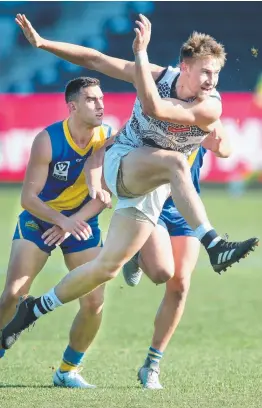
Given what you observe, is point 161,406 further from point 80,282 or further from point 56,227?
point 56,227

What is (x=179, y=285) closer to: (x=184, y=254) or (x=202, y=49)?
(x=184, y=254)

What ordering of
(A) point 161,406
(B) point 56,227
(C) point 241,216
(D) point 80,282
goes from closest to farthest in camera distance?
1. (A) point 161,406
2. (D) point 80,282
3. (B) point 56,227
4. (C) point 241,216

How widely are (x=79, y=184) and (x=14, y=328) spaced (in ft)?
3.74

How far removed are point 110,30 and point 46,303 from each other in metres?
17.4

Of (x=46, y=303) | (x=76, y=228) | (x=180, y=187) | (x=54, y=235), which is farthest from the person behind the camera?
(x=54, y=235)

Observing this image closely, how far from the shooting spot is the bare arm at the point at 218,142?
6281mm

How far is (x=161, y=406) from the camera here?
549 centimetres

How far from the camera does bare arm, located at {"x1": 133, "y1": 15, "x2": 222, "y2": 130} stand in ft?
17.6

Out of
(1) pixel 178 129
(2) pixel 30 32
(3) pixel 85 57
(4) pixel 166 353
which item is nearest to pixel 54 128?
(3) pixel 85 57

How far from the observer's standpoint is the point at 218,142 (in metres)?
6.31

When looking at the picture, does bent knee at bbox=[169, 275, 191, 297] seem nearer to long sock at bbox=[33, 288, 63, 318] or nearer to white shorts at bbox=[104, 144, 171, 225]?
white shorts at bbox=[104, 144, 171, 225]

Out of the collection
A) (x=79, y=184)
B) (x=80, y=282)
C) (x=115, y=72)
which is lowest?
(x=80, y=282)

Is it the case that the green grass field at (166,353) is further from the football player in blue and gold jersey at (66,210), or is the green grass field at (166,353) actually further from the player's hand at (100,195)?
the player's hand at (100,195)

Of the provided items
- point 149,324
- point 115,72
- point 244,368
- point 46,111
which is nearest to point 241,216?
point 46,111
